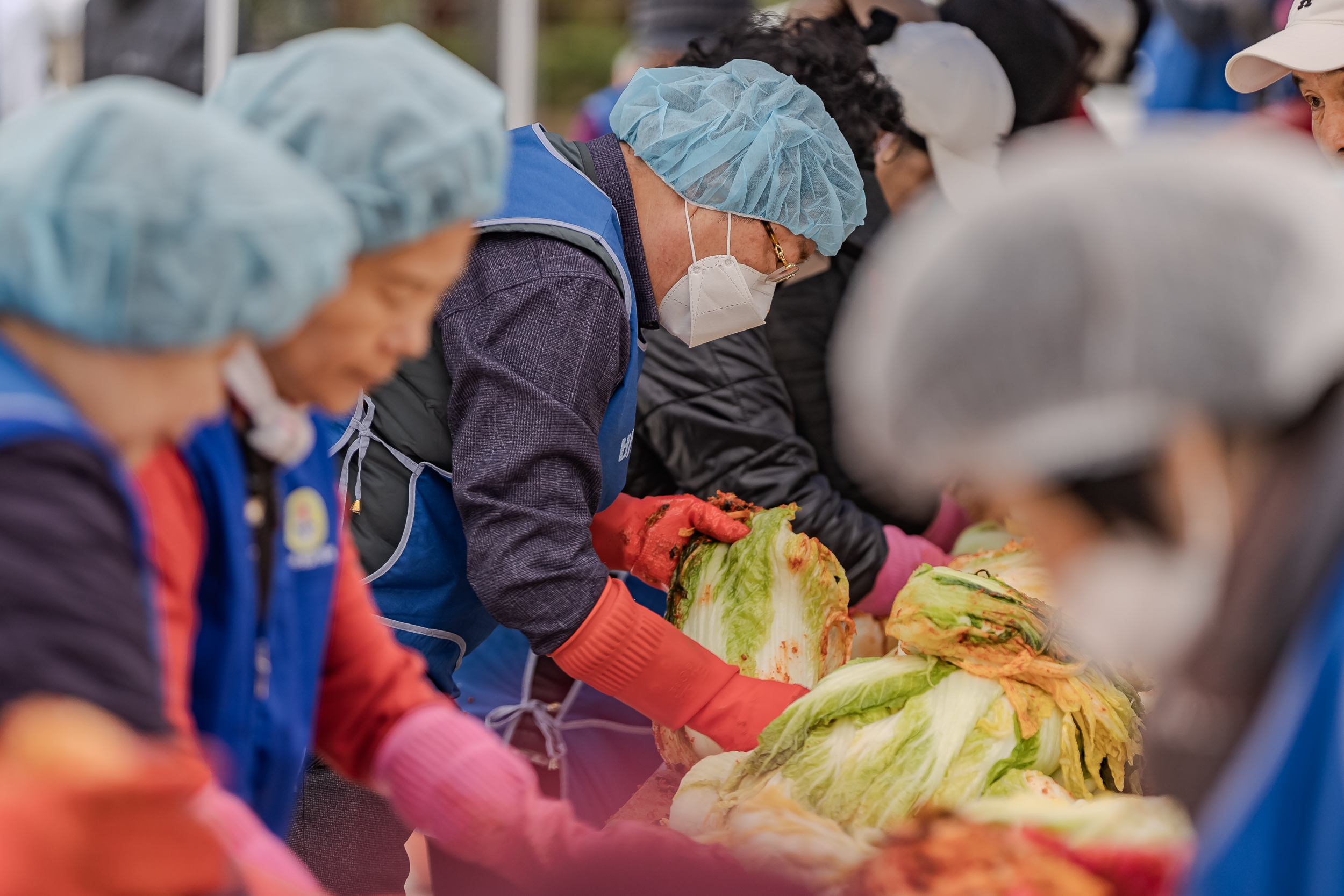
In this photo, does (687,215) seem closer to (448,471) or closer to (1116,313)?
(448,471)

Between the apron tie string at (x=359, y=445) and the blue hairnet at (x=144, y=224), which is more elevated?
the blue hairnet at (x=144, y=224)

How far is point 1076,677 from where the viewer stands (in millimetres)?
2137

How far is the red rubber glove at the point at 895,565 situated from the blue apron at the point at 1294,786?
1.93 metres

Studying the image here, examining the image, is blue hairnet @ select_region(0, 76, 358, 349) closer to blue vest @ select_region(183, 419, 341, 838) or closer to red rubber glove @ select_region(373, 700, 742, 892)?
blue vest @ select_region(183, 419, 341, 838)

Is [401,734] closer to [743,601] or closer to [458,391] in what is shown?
[458,391]

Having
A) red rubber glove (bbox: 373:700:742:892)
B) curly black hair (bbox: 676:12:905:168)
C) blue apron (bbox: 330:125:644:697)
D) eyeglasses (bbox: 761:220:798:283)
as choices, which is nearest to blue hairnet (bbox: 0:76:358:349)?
red rubber glove (bbox: 373:700:742:892)

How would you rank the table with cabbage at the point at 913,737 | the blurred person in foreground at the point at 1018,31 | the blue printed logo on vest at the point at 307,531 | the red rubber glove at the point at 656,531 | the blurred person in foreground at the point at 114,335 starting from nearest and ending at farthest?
the blurred person in foreground at the point at 114,335 → the blue printed logo on vest at the point at 307,531 → the table with cabbage at the point at 913,737 → the red rubber glove at the point at 656,531 → the blurred person in foreground at the point at 1018,31

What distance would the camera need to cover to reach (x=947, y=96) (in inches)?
132

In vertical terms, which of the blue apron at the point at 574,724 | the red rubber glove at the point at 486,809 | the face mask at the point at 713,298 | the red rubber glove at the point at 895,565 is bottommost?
the blue apron at the point at 574,724

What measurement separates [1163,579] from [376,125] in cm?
89

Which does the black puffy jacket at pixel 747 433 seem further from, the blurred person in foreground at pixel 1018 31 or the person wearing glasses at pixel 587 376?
the blurred person in foreground at pixel 1018 31

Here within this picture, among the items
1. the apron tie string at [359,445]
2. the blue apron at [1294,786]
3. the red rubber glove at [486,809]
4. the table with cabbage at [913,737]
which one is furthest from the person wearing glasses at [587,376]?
the blue apron at [1294,786]

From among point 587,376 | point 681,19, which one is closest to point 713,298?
point 587,376

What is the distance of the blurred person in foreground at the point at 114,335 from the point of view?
0.93 m
